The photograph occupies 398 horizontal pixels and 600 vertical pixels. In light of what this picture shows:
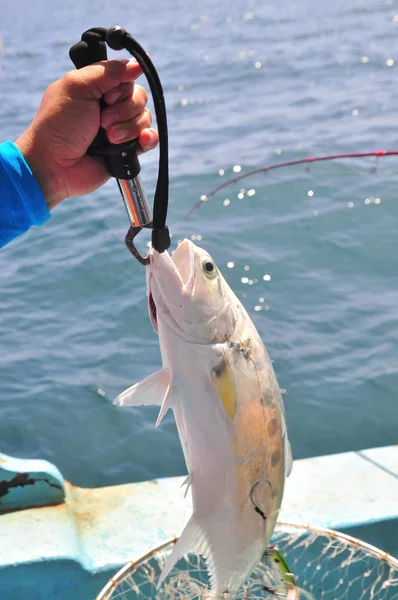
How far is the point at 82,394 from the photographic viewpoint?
5.41 m

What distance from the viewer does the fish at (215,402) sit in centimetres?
204

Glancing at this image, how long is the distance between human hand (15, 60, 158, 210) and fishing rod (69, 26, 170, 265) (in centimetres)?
4

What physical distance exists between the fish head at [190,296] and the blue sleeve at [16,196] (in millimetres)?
554

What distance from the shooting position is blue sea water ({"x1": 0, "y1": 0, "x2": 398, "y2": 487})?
4992mm

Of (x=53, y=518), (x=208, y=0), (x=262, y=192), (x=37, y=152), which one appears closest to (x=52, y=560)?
(x=53, y=518)

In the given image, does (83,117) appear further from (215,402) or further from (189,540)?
(189,540)

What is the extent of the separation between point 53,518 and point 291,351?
9.67ft

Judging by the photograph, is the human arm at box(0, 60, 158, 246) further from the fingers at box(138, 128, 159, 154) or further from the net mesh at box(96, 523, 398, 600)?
the net mesh at box(96, 523, 398, 600)

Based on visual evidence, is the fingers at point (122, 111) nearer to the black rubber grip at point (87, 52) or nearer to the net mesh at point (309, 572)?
the black rubber grip at point (87, 52)

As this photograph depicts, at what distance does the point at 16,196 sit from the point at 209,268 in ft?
2.28

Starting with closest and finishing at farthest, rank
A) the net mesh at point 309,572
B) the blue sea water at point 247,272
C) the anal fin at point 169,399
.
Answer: the anal fin at point 169,399 < the net mesh at point 309,572 < the blue sea water at point 247,272

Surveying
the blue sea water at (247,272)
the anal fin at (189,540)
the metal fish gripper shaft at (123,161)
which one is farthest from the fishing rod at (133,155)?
the blue sea water at (247,272)

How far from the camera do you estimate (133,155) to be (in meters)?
2.11

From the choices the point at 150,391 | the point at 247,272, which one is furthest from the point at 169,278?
the point at 247,272
